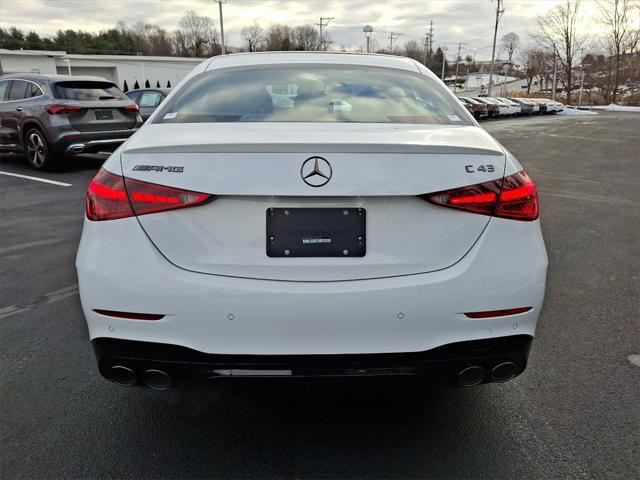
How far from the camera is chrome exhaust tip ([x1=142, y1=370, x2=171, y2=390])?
6.45 feet

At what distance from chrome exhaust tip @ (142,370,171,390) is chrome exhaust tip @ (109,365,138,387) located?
0.15ft

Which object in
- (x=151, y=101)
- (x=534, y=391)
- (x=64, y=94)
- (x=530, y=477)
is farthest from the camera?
(x=151, y=101)

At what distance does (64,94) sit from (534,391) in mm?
9637

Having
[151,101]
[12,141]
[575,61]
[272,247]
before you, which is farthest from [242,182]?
[575,61]

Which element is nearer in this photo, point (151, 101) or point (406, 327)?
point (406, 327)

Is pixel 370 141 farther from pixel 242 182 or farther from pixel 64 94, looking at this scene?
pixel 64 94

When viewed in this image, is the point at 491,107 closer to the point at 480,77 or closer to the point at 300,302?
the point at 300,302

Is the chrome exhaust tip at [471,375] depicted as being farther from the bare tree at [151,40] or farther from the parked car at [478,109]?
the bare tree at [151,40]

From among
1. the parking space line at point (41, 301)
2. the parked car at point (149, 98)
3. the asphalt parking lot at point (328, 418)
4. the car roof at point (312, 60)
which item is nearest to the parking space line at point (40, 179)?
the parked car at point (149, 98)

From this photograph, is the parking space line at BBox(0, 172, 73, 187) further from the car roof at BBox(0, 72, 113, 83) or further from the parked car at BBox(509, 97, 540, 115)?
the parked car at BBox(509, 97, 540, 115)

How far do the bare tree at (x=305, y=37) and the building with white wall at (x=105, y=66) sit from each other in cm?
2873

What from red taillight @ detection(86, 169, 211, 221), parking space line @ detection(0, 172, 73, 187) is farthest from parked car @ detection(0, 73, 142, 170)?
red taillight @ detection(86, 169, 211, 221)

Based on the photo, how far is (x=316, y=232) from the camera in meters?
1.85

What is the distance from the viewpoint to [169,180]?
6.02 feet
